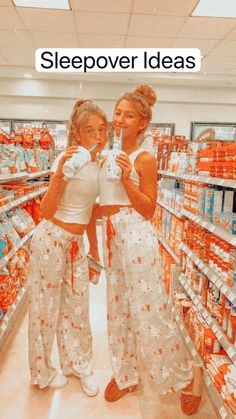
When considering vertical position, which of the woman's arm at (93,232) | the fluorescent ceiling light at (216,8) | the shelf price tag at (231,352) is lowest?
the shelf price tag at (231,352)

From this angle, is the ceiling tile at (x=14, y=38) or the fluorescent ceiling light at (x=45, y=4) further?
the ceiling tile at (x=14, y=38)

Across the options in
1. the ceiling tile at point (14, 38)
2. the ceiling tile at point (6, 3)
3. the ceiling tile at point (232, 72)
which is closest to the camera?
the ceiling tile at point (6, 3)

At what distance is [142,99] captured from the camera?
80.4 inches

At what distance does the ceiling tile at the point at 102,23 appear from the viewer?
5.21 m

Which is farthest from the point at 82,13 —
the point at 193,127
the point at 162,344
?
the point at 193,127

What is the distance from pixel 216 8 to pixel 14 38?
3.17 meters

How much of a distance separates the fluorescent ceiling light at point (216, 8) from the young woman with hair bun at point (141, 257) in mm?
3409

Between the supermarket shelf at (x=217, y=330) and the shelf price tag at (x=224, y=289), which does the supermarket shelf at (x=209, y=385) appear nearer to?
the supermarket shelf at (x=217, y=330)

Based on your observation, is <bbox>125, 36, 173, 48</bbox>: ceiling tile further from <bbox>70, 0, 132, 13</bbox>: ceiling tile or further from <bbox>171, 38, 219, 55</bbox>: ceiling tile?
<bbox>70, 0, 132, 13</bbox>: ceiling tile

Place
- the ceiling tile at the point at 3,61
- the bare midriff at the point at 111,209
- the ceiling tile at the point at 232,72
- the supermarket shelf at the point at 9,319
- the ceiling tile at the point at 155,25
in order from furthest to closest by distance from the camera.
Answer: the ceiling tile at the point at 232,72 → the ceiling tile at the point at 3,61 → the ceiling tile at the point at 155,25 → the supermarket shelf at the point at 9,319 → the bare midriff at the point at 111,209

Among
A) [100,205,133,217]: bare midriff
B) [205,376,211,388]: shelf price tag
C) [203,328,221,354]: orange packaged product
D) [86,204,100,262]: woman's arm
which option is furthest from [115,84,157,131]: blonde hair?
[205,376,211,388]: shelf price tag

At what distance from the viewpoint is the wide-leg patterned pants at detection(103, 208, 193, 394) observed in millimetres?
2033

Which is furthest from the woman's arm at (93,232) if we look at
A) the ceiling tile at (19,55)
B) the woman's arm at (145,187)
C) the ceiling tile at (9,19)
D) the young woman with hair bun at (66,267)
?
the ceiling tile at (19,55)

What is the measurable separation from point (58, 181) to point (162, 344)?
3.33 feet
